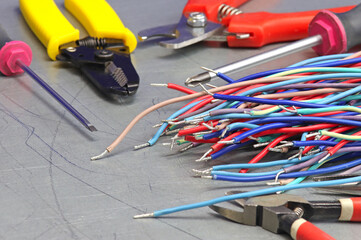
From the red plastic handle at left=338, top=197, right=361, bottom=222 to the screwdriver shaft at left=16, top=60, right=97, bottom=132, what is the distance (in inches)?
19.3

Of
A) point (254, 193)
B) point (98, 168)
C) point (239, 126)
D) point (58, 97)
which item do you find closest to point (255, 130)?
point (239, 126)

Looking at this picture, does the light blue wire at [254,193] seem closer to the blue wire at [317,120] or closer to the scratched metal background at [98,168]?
the scratched metal background at [98,168]

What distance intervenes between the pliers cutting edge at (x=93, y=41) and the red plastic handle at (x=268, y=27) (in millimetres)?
256

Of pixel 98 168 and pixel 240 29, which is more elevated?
pixel 240 29

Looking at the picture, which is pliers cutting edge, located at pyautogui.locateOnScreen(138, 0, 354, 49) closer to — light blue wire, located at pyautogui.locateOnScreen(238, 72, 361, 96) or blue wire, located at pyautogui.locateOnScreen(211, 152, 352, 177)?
light blue wire, located at pyautogui.locateOnScreen(238, 72, 361, 96)

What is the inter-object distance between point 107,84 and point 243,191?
1.49 ft

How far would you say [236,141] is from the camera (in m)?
1.04

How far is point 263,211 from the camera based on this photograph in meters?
0.91

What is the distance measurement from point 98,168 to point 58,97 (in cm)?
24

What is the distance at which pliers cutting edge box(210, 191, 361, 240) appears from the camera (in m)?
0.89

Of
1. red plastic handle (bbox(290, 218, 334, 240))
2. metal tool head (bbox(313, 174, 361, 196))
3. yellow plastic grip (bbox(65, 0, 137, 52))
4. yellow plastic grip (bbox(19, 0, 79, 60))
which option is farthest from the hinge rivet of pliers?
red plastic handle (bbox(290, 218, 334, 240))

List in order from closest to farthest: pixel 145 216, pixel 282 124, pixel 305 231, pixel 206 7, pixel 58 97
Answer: pixel 305 231
pixel 145 216
pixel 282 124
pixel 58 97
pixel 206 7

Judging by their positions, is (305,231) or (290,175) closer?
(305,231)

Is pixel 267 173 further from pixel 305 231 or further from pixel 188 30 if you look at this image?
pixel 188 30
